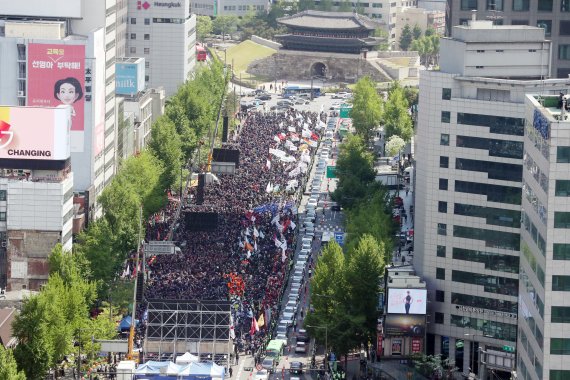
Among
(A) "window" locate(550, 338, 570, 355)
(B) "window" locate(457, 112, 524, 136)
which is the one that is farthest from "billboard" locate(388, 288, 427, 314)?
(A) "window" locate(550, 338, 570, 355)

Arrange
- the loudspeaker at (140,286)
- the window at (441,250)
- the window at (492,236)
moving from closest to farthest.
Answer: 1. the loudspeaker at (140,286)
2. the window at (492,236)
3. the window at (441,250)

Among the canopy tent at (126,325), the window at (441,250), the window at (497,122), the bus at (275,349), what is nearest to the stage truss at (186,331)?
the bus at (275,349)

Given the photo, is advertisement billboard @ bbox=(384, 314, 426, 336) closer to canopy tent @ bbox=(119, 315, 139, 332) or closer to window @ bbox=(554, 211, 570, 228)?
canopy tent @ bbox=(119, 315, 139, 332)

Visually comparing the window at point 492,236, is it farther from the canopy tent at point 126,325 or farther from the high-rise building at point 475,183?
the canopy tent at point 126,325

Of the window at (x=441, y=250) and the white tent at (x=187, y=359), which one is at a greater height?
the window at (x=441, y=250)

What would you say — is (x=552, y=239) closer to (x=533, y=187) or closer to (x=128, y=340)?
(x=533, y=187)

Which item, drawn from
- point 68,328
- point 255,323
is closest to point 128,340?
point 68,328

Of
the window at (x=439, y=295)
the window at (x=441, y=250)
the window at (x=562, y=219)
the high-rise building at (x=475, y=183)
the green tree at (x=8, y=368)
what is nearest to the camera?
the window at (x=562, y=219)

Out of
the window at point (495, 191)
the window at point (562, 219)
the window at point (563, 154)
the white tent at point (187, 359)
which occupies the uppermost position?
the window at point (563, 154)
